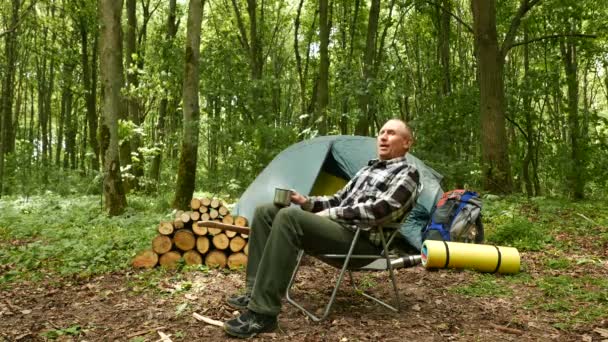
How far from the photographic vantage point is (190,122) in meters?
8.05

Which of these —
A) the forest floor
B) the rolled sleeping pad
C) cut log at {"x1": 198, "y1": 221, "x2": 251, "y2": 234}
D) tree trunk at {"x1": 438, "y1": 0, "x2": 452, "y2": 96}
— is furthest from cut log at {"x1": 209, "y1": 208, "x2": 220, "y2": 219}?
tree trunk at {"x1": 438, "y1": 0, "x2": 452, "y2": 96}

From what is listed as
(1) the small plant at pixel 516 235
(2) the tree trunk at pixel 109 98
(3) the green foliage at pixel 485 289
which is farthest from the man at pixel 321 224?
(2) the tree trunk at pixel 109 98

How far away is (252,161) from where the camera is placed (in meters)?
11.0

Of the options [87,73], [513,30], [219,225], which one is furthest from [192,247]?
[87,73]

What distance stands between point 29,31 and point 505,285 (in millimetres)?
16982

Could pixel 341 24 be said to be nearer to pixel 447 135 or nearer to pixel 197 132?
pixel 447 135

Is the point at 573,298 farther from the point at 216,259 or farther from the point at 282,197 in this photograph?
the point at 216,259

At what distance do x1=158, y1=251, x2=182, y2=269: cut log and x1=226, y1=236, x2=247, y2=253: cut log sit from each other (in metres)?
0.57

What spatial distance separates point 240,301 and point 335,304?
76 centimetres

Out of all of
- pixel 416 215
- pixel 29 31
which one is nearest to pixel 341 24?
pixel 29 31

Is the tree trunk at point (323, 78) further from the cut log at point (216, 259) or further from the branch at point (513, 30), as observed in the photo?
the cut log at point (216, 259)

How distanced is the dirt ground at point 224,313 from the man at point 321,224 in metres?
0.21

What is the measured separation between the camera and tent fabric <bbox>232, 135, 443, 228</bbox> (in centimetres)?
639

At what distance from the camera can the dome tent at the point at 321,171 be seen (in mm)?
6383
